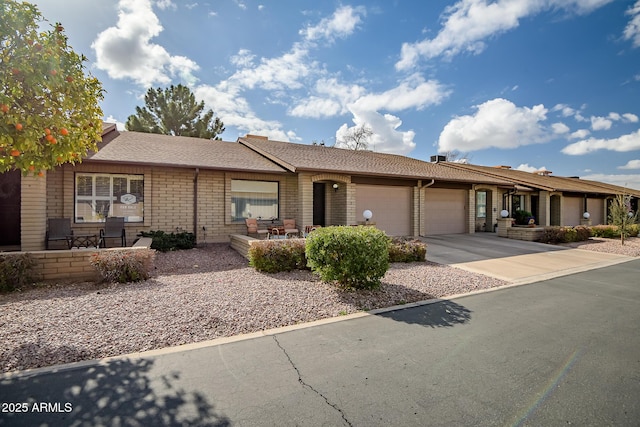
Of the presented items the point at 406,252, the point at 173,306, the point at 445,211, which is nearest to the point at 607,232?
the point at 445,211

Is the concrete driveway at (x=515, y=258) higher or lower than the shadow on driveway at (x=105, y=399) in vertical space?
higher

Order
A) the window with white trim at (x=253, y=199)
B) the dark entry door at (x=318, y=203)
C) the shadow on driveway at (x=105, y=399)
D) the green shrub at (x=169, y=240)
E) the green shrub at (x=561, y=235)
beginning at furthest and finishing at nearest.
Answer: the green shrub at (x=561, y=235), the dark entry door at (x=318, y=203), the window with white trim at (x=253, y=199), the green shrub at (x=169, y=240), the shadow on driveway at (x=105, y=399)

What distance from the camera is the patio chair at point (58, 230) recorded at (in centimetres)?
868

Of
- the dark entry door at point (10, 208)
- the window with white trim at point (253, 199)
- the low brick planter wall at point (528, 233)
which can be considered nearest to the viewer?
the dark entry door at point (10, 208)

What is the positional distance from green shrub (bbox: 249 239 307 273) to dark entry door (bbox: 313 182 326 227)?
6.45 meters

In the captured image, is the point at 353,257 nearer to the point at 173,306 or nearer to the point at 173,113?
the point at 173,306

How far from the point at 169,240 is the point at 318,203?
6590mm

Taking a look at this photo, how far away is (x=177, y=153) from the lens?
11.8 metres

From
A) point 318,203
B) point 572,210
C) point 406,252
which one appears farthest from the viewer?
point 572,210

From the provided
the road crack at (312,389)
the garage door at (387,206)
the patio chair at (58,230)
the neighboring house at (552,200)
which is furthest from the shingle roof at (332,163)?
the road crack at (312,389)

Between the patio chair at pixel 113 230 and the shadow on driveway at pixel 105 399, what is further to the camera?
the patio chair at pixel 113 230

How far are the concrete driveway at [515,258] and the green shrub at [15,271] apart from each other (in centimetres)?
1015

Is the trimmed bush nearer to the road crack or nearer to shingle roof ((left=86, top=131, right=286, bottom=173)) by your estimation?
shingle roof ((left=86, top=131, right=286, bottom=173))

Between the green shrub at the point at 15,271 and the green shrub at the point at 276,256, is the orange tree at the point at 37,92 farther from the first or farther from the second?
the green shrub at the point at 276,256
